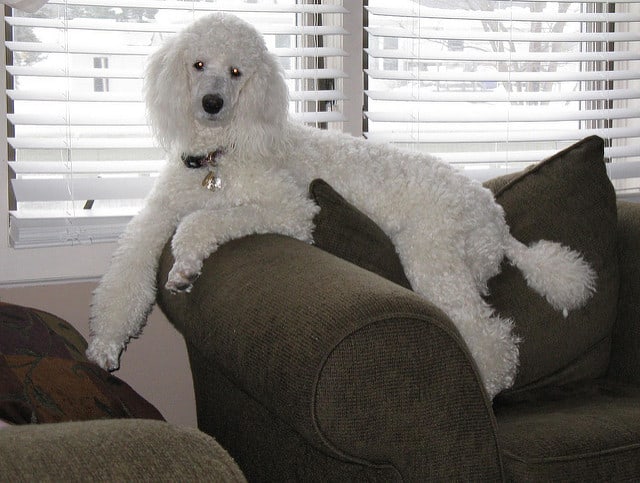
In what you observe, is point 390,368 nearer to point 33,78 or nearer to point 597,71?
point 33,78

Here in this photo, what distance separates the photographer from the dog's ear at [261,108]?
1.80m

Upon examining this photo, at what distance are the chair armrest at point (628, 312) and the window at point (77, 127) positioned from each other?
115 cm

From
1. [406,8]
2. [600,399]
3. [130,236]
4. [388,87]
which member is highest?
[406,8]

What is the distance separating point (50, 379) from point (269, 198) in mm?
580

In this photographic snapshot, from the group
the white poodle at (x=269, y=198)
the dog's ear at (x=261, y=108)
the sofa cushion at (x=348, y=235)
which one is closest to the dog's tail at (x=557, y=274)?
the white poodle at (x=269, y=198)

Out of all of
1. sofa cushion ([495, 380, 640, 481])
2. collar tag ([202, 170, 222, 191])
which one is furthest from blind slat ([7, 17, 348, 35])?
sofa cushion ([495, 380, 640, 481])

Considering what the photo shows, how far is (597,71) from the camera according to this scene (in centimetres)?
302

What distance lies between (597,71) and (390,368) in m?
2.27

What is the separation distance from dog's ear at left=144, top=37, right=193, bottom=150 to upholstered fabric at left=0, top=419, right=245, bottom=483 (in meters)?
1.14

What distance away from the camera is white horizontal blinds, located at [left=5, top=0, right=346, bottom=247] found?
2.16 meters

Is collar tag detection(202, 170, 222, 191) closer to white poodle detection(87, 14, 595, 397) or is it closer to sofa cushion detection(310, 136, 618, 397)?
white poodle detection(87, 14, 595, 397)

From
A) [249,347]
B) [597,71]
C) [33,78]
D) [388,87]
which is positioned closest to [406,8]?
[388,87]

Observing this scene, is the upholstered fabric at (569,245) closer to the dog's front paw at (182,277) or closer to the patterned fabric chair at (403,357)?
the patterned fabric chair at (403,357)

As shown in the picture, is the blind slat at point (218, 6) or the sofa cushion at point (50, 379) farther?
the blind slat at point (218, 6)
